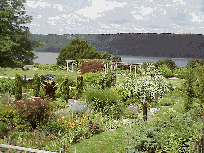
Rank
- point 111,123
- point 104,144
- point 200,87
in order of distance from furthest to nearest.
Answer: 1. point 200,87
2. point 111,123
3. point 104,144

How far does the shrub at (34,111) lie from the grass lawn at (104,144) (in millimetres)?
1344

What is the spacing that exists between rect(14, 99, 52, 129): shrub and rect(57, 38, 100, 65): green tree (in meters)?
28.5

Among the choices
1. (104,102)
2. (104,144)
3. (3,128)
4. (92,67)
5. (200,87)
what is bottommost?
(104,144)

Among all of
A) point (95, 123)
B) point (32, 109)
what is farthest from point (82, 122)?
point (32, 109)

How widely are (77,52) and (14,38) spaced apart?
68.8 ft

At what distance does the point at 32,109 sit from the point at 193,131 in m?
3.83

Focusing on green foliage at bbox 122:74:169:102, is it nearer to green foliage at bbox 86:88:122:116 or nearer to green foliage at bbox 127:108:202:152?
green foliage at bbox 86:88:122:116

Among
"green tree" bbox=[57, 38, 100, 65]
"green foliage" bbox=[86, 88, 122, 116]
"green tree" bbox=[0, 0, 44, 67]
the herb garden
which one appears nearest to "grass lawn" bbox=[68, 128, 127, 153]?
the herb garden

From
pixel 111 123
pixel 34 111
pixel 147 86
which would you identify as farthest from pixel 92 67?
pixel 34 111

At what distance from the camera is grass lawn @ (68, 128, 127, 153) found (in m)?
5.79

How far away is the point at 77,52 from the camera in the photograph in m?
37.0

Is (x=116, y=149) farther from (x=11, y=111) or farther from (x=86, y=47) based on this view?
(x=86, y=47)

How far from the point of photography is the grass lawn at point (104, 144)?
579 cm

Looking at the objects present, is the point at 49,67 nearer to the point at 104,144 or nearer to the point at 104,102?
the point at 104,102
